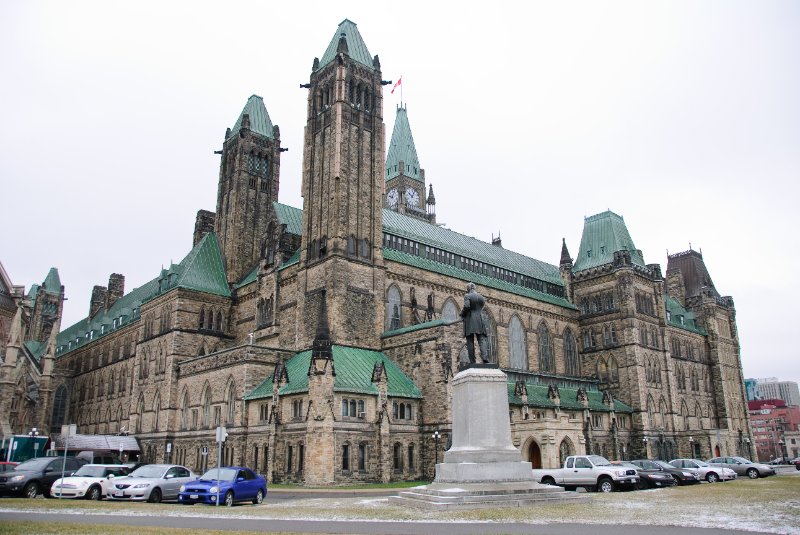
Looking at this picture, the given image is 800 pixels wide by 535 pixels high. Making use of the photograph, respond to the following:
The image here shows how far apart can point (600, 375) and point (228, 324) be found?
39769 millimetres

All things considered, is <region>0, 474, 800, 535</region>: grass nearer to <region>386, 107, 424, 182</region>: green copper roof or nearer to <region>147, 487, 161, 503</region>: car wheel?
<region>147, 487, 161, 503</region>: car wheel

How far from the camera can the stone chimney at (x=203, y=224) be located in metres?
72.2

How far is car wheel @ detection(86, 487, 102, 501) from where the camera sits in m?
27.9

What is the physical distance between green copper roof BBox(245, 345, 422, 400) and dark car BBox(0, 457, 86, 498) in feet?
53.2

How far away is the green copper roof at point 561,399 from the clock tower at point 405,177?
45476 mm

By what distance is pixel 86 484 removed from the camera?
27656 mm

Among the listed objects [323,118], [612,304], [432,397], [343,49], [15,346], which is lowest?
[432,397]

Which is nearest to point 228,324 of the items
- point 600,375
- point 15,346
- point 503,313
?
point 15,346

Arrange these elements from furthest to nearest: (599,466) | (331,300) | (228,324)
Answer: (228,324) → (331,300) → (599,466)

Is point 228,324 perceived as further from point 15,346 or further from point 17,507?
point 17,507

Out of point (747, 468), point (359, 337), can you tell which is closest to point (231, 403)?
point (359, 337)

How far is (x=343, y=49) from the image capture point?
188 ft

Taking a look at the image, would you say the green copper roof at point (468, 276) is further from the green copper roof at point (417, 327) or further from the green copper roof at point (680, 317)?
the green copper roof at point (680, 317)

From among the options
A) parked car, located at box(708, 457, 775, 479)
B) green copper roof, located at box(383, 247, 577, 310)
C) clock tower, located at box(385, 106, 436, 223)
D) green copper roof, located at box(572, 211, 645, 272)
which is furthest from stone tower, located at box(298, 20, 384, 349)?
clock tower, located at box(385, 106, 436, 223)
